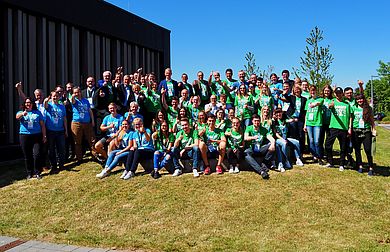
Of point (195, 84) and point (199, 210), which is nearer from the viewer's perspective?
point (199, 210)

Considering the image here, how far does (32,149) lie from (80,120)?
1326 millimetres

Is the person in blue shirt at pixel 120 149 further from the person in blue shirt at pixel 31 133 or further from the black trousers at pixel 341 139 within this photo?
the black trousers at pixel 341 139

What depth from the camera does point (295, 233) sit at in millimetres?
5945

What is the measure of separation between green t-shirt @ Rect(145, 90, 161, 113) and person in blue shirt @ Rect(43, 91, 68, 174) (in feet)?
6.87

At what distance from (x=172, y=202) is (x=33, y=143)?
4041 mm

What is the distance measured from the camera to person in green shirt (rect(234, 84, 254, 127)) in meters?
9.91

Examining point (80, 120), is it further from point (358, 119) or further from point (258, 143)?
point (358, 119)

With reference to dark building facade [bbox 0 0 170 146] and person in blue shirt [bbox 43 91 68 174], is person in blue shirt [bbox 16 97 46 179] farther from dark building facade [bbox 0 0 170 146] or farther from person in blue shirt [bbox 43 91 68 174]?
dark building facade [bbox 0 0 170 146]

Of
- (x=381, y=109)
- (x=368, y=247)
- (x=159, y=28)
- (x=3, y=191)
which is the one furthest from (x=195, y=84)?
(x=381, y=109)

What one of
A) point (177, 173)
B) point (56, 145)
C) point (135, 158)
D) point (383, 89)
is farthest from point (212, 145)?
point (383, 89)

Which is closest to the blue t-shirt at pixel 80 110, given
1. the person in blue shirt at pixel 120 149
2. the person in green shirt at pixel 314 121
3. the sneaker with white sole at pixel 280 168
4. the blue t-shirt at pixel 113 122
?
the blue t-shirt at pixel 113 122

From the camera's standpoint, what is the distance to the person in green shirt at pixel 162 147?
352 inches

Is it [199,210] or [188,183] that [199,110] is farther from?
[199,210]

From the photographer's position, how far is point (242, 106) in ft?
32.6
